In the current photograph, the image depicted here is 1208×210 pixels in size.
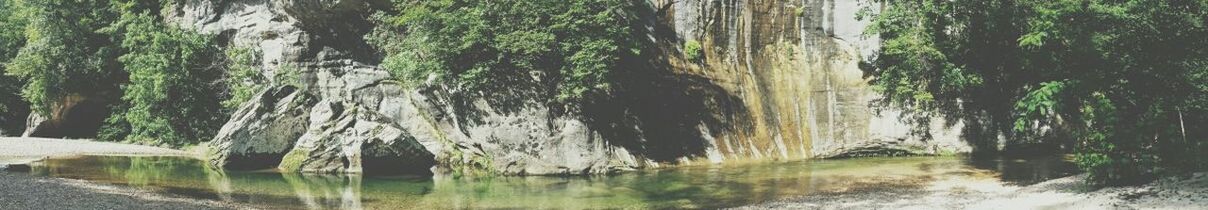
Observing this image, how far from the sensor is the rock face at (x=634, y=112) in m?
23.7

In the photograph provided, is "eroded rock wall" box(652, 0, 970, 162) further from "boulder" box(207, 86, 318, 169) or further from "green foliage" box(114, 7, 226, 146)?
"green foliage" box(114, 7, 226, 146)

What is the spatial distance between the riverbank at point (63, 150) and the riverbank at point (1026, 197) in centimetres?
2358

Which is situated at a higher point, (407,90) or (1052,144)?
(407,90)

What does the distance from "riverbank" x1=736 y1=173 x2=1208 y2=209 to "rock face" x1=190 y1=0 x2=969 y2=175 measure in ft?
27.0

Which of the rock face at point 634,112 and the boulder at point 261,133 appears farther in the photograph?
the boulder at point 261,133

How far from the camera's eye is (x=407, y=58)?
25.5 meters

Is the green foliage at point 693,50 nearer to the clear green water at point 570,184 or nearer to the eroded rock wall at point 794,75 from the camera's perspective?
the eroded rock wall at point 794,75

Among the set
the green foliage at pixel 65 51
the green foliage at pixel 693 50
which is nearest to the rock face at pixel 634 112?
the green foliage at pixel 693 50

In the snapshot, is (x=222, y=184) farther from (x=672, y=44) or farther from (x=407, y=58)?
(x=672, y=44)

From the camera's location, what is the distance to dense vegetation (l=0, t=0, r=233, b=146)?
34.8 metres

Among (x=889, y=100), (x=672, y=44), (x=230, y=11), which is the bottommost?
(x=889, y=100)

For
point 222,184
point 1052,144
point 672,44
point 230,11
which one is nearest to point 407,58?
point 222,184

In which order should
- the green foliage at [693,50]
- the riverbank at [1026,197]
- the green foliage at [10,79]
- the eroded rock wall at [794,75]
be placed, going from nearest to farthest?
the riverbank at [1026,197]
the eroded rock wall at [794,75]
the green foliage at [693,50]
the green foliage at [10,79]

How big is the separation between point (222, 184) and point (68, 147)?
54.5 feet
